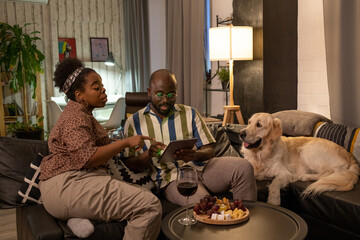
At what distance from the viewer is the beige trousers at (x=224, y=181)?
6.97 ft

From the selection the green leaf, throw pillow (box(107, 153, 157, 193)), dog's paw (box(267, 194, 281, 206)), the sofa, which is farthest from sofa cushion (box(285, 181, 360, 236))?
the green leaf

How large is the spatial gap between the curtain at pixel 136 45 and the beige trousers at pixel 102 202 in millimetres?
5189

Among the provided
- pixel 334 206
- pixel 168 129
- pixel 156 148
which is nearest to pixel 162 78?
pixel 168 129

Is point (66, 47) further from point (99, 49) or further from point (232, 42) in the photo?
point (232, 42)

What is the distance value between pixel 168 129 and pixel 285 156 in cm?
92

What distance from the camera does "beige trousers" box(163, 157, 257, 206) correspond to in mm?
2123

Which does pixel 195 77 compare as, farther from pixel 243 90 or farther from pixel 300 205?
pixel 300 205

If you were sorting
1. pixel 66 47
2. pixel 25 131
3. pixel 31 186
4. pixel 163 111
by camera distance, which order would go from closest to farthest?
pixel 31 186
pixel 163 111
pixel 25 131
pixel 66 47

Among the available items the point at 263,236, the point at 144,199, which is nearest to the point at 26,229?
the point at 144,199

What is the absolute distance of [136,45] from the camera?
279 inches

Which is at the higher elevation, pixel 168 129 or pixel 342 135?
pixel 168 129

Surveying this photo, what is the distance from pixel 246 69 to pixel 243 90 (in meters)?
0.23

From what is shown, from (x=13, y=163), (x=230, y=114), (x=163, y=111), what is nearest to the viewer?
(x=13, y=163)

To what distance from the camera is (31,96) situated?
6910 mm
